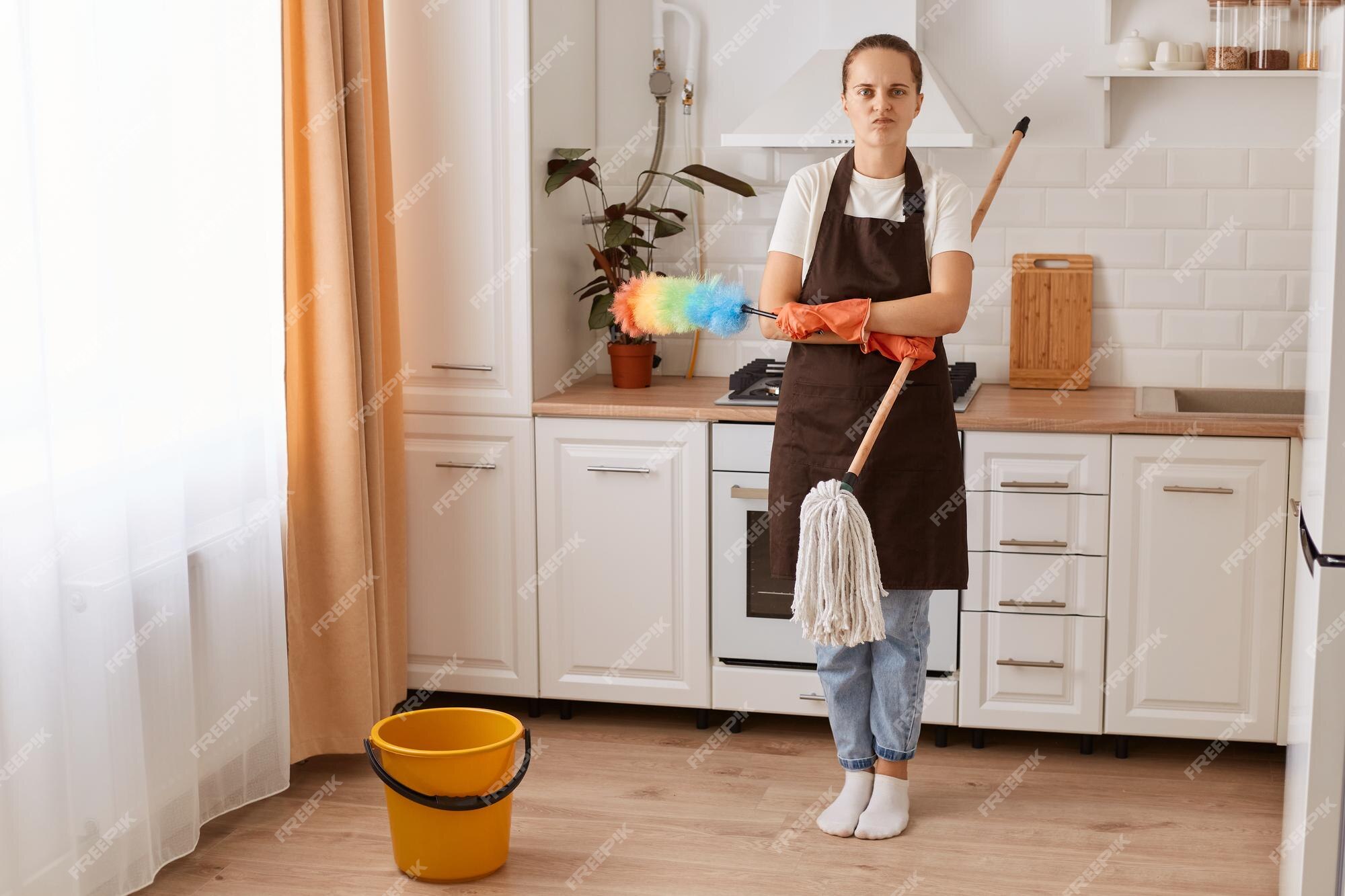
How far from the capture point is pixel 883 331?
2.39 meters

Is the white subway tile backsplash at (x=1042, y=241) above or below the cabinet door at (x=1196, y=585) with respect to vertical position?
above

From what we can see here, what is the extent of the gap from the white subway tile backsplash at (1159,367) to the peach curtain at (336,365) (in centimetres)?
183

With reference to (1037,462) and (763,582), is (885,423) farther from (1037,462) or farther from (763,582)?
(763,582)

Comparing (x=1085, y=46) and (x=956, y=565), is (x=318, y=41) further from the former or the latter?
(x=1085, y=46)

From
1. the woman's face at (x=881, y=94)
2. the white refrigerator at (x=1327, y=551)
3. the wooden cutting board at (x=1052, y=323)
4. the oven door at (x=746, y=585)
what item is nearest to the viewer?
the white refrigerator at (x=1327, y=551)

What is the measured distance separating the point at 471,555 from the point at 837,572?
3.68ft

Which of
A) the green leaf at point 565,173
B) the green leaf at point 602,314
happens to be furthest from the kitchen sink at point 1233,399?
the green leaf at point 565,173

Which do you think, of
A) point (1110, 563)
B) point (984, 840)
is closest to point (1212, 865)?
point (984, 840)

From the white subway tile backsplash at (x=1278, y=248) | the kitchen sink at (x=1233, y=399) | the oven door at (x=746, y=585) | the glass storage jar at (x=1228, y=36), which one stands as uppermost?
the glass storage jar at (x=1228, y=36)

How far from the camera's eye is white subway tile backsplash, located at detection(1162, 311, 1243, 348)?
131 inches

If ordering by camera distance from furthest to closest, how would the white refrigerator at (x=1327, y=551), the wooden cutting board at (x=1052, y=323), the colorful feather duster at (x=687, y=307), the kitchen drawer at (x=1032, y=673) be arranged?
1. the wooden cutting board at (x=1052, y=323)
2. the kitchen drawer at (x=1032, y=673)
3. the colorful feather duster at (x=687, y=307)
4. the white refrigerator at (x=1327, y=551)

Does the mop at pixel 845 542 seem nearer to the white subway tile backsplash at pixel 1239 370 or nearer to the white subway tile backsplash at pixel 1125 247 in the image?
the white subway tile backsplash at pixel 1125 247

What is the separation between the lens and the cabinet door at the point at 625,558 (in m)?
3.07

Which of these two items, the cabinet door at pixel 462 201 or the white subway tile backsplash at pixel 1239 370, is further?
the white subway tile backsplash at pixel 1239 370
